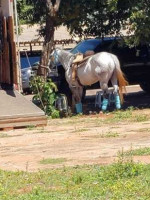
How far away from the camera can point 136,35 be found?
19859 millimetres

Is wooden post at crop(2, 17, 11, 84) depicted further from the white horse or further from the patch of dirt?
the patch of dirt

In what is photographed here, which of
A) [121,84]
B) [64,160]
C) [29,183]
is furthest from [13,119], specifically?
[29,183]

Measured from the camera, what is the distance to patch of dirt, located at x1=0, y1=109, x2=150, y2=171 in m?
11.4

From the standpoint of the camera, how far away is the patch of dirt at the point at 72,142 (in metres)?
11.4

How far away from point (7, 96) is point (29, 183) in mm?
8863

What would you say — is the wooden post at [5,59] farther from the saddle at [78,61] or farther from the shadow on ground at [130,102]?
the shadow on ground at [130,102]

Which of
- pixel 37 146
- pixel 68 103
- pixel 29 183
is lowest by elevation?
pixel 68 103

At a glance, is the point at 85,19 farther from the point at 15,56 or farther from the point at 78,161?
the point at 78,161

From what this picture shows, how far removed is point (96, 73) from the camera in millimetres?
19906

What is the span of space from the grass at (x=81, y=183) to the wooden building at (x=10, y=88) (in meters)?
6.55

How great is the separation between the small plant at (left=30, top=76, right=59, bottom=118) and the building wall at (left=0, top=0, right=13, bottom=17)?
6.58 ft

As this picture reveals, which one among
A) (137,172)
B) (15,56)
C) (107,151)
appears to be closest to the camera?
(137,172)

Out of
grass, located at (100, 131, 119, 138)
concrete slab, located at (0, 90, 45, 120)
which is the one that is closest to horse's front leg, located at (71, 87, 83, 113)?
concrete slab, located at (0, 90, 45, 120)

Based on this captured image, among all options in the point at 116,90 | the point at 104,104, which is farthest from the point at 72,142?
the point at 104,104
